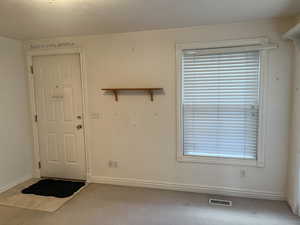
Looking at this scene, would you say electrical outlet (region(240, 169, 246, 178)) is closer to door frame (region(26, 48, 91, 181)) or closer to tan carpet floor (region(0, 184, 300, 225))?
tan carpet floor (region(0, 184, 300, 225))

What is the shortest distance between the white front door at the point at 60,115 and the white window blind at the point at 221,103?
5.84 feet

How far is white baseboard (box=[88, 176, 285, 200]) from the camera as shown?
3.05 meters

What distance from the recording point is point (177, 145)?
10.9 feet

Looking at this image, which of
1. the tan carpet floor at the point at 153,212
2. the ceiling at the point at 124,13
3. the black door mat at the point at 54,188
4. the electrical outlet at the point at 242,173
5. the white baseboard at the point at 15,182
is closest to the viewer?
the ceiling at the point at 124,13

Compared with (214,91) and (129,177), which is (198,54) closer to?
(214,91)

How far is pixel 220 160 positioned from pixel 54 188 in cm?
261

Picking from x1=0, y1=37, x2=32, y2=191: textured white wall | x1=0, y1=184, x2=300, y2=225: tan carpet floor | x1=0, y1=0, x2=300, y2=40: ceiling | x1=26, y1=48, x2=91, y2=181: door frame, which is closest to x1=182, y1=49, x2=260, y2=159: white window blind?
x1=0, y1=0, x2=300, y2=40: ceiling

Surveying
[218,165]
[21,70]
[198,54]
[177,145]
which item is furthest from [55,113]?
[218,165]

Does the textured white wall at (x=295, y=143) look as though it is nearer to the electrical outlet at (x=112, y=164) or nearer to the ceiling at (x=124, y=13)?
the ceiling at (x=124, y=13)

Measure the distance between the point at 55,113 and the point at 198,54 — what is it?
2582 mm

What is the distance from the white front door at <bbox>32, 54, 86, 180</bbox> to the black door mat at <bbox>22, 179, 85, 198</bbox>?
0.63 ft

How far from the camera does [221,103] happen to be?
3117mm

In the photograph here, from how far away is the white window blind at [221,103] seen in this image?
300cm

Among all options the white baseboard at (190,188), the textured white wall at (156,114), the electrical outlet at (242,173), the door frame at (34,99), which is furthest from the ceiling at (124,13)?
the white baseboard at (190,188)
